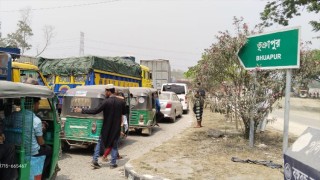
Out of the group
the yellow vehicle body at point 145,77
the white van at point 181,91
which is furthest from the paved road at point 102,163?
the white van at point 181,91

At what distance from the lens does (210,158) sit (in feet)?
26.9

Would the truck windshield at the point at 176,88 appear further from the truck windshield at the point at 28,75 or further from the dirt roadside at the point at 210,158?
the truck windshield at the point at 28,75

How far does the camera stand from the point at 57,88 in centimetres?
1393

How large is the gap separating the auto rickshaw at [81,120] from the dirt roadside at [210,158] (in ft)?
4.83

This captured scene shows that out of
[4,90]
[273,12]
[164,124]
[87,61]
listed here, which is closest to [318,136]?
[4,90]

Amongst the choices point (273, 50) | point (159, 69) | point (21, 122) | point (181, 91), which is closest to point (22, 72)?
point (21, 122)

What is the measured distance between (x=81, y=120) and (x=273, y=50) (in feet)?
15.6

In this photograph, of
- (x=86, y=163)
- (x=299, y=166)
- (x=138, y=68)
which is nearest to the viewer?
(x=299, y=166)

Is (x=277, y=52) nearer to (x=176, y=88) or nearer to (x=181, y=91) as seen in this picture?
(x=181, y=91)

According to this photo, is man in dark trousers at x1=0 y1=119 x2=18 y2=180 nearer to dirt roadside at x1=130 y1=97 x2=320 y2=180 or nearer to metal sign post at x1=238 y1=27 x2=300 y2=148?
dirt roadside at x1=130 y1=97 x2=320 y2=180

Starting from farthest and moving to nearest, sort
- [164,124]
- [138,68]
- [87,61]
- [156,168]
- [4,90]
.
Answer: [138,68]
[164,124]
[87,61]
[156,168]
[4,90]

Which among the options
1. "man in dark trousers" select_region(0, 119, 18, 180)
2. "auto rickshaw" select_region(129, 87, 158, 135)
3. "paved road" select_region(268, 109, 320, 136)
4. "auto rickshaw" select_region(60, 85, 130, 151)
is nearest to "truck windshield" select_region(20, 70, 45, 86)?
"auto rickshaw" select_region(60, 85, 130, 151)

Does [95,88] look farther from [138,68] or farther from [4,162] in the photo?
[138,68]

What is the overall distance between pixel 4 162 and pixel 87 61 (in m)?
9.41
